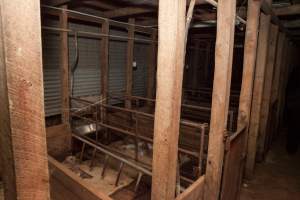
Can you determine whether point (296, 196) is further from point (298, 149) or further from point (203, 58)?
point (203, 58)

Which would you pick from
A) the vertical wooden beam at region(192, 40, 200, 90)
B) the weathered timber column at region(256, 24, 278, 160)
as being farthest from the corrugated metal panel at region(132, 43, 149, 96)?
the weathered timber column at region(256, 24, 278, 160)

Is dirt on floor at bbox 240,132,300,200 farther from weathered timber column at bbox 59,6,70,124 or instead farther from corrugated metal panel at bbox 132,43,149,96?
corrugated metal panel at bbox 132,43,149,96

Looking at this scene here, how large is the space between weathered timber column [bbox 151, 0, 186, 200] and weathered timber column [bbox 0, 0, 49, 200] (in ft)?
1.87

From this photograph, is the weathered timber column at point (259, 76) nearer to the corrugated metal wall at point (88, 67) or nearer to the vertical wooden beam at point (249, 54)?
the vertical wooden beam at point (249, 54)

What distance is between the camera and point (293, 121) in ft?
15.3

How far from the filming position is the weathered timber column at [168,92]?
0.99 metres

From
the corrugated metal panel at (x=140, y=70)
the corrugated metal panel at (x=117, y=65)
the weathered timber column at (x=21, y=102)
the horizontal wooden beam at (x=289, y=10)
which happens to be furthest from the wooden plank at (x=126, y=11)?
the weathered timber column at (x=21, y=102)

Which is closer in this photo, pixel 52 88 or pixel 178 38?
pixel 178 38

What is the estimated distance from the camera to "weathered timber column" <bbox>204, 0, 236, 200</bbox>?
1.66 m

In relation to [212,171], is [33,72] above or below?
above

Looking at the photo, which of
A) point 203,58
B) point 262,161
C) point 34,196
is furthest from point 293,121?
point 34,196

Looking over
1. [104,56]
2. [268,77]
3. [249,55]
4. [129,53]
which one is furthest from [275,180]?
[104,56]

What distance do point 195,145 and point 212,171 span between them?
140 cm

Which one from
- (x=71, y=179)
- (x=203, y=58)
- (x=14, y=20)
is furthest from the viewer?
(x=203, y=58)
